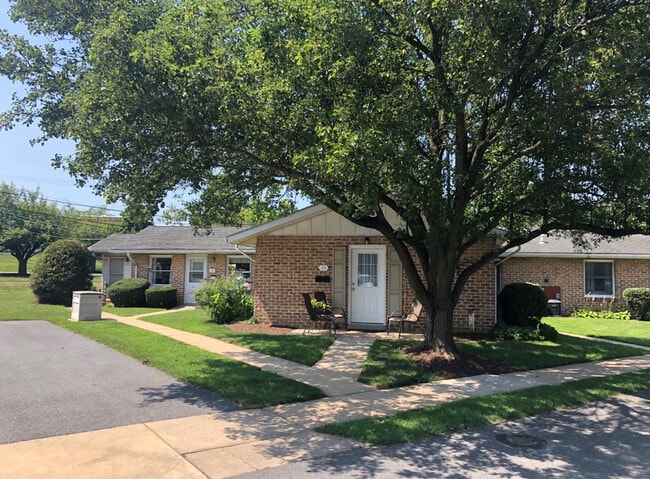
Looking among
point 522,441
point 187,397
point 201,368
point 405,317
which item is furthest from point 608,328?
point 187,397

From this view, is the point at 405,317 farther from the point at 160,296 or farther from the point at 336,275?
the point at 160,296

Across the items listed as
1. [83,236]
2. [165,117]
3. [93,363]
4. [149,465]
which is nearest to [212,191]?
[165,117]

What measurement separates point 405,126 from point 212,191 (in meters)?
4.76

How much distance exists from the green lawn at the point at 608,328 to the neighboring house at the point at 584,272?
148 centimetres

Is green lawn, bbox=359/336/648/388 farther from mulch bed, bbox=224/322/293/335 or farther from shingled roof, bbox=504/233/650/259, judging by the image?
shingled roof, bbox=504/233/650/259

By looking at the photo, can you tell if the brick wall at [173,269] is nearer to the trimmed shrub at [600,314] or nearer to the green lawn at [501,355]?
the green lawn at [501,355]

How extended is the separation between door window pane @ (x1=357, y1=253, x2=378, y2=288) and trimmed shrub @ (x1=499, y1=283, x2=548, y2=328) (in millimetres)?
3777

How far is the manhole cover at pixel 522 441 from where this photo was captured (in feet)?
18.6

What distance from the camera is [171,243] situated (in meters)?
23.6

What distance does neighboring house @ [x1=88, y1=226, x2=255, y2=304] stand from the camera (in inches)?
891

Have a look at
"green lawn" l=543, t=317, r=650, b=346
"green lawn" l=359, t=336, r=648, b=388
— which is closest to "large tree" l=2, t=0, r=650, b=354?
"green lawn" l=359, t=336, r=648, b=388

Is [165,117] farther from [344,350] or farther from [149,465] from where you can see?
[344,350]

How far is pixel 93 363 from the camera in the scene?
9.43m

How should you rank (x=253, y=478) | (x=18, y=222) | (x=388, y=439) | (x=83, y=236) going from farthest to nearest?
(x=83, y=236), (x=18, y=222), (x=388, y=439), (x=253, y=478)
